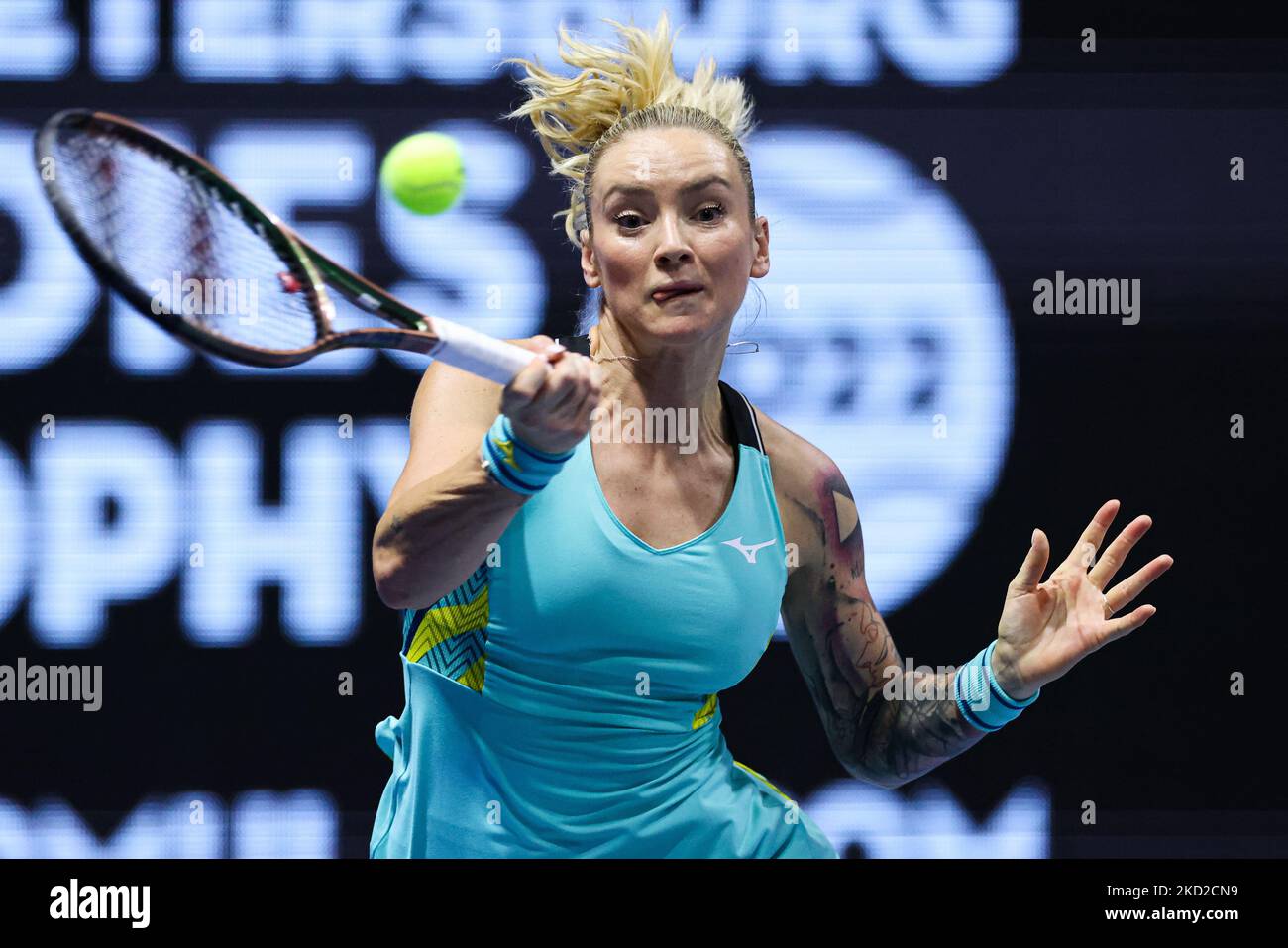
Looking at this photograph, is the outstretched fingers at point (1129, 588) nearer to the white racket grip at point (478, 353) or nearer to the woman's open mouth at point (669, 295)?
the woman's open mouth at point (669, 295)

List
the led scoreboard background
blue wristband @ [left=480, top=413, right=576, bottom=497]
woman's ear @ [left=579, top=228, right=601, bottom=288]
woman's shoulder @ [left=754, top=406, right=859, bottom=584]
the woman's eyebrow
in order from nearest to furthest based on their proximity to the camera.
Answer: blue wristband @ [left=480, top=413, right=576, bottom=497] < the woman's eyebrow < woman's ear @ [left=579, top=228, right=601, bottom=288] < woman's shoulder @ [left=754, top=406, right=859, bottom=584] < the led scoreboard background

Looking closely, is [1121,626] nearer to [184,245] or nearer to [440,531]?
[440,531]

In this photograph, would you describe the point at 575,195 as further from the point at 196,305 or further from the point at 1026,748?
the point at 1026,748

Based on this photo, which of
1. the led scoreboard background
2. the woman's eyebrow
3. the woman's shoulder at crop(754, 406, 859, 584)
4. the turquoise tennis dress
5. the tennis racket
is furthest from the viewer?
the led scoreboard background

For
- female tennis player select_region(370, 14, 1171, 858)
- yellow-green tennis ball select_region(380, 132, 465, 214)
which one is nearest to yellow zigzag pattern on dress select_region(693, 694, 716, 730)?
female tennis player select_region(370, 14, 1171, 858)

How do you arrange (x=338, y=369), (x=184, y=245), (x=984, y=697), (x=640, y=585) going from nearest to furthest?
(x=184, y=245), (x=640, y=585), (x=984, y=697), (x=338, y=369)

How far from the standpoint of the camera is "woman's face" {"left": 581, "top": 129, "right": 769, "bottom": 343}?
6.79 ft

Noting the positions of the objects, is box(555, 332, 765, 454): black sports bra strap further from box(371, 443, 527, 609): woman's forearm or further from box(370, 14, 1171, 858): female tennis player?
box(371, 443, 527, 609): woman's forearm

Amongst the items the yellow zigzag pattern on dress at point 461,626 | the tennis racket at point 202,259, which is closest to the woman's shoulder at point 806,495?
the yellow zigzag pattern on dress at point 461,626

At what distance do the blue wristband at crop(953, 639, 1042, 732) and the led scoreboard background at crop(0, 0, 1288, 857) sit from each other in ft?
2.79

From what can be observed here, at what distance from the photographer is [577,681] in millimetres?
2031

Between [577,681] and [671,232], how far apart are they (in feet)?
2.09

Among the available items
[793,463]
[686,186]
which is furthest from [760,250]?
[793,463]
